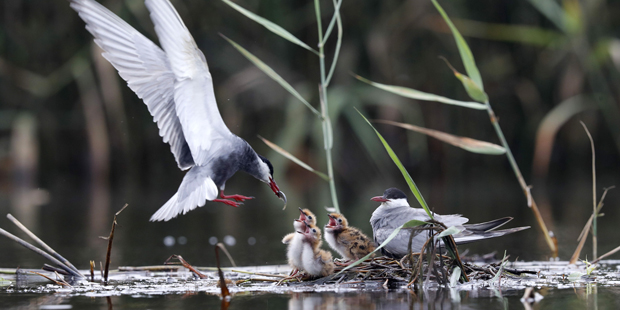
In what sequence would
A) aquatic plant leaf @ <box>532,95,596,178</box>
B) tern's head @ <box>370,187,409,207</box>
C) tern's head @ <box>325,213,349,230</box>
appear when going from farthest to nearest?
aquatic plant leaf @ <box>532,95,596,178</box> → tern's head @ <box>370,187,409,207</box> → tern's head @ <box>325,213,349,230</box>

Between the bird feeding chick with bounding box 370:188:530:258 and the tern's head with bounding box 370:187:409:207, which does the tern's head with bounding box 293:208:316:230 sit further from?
the tern's head with bounding box 370:187:409:207

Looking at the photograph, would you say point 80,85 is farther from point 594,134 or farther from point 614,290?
point 614,290

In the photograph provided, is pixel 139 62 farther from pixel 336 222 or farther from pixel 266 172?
pixel 336 222

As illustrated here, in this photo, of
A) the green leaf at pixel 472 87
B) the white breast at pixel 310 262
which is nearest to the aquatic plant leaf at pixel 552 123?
the green leaf at pixel 472 87

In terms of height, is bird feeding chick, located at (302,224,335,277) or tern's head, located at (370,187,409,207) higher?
tern's head, located at (370,187,409,207)

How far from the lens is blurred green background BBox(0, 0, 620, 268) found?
13141 millimetres

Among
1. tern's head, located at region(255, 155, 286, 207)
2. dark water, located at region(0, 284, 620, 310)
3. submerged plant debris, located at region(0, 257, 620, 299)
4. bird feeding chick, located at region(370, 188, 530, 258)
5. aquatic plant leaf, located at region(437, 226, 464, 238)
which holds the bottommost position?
dark water, located at region(0, 284, 620, 310)

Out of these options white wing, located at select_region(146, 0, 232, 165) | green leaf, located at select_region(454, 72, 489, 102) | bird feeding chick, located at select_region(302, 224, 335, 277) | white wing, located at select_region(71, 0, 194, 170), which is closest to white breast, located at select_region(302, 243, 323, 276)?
bird feeding chick, located at select_region(302, 224, 335, 277)

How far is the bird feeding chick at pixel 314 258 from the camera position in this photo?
4770 mm

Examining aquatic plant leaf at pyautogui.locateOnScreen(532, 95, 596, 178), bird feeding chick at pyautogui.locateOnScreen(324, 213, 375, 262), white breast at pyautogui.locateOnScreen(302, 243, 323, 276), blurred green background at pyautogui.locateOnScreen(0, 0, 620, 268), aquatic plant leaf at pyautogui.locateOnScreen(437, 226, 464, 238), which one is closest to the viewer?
aquatic plant leaf at pyautogui.locateOnScreen(437, 226, 464, 238)

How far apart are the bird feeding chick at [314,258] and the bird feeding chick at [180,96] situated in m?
0.50

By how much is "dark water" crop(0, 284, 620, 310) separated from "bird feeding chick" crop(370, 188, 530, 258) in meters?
0.63

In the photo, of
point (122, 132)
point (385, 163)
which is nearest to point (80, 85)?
point (122, 132)

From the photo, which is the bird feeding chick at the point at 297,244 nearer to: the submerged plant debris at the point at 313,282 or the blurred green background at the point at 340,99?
the submerged plant debris at the point at 313,282
